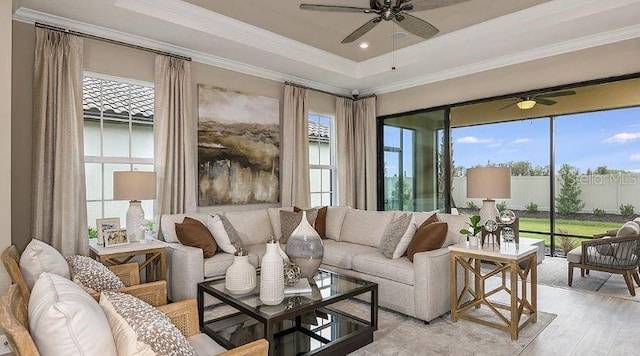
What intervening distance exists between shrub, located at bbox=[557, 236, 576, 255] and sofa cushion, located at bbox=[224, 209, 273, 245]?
5525mm

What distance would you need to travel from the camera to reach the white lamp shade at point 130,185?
3465mm

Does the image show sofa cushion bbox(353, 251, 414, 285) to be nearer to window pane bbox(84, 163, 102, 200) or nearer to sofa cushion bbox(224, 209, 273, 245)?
sofa cushion bbox(224, 209, 273, 245)

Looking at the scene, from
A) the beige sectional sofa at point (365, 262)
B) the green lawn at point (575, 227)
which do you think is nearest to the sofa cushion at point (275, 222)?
the beige sectional sofa at point (365, 262)

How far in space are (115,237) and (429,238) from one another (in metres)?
2.97

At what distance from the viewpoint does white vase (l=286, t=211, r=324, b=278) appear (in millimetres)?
2723

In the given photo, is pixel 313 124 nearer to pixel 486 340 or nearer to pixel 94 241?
pixel 94 241

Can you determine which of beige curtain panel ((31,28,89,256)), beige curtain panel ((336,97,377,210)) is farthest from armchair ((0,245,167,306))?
beige curtain panel ((336,97,377,210))

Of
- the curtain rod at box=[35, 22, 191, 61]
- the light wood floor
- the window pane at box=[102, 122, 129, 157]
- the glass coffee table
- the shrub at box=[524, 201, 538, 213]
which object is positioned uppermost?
the curtain rod at box=[35, 22, 191, 61]

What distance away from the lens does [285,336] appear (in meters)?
2.78

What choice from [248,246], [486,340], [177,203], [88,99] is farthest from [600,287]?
[88,99]

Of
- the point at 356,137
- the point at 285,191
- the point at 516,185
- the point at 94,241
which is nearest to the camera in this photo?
the point at 94,241

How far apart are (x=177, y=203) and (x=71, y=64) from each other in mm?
1733

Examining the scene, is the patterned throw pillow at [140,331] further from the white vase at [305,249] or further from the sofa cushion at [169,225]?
the sofa cushion at [169,225]

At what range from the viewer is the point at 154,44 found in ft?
13.7
